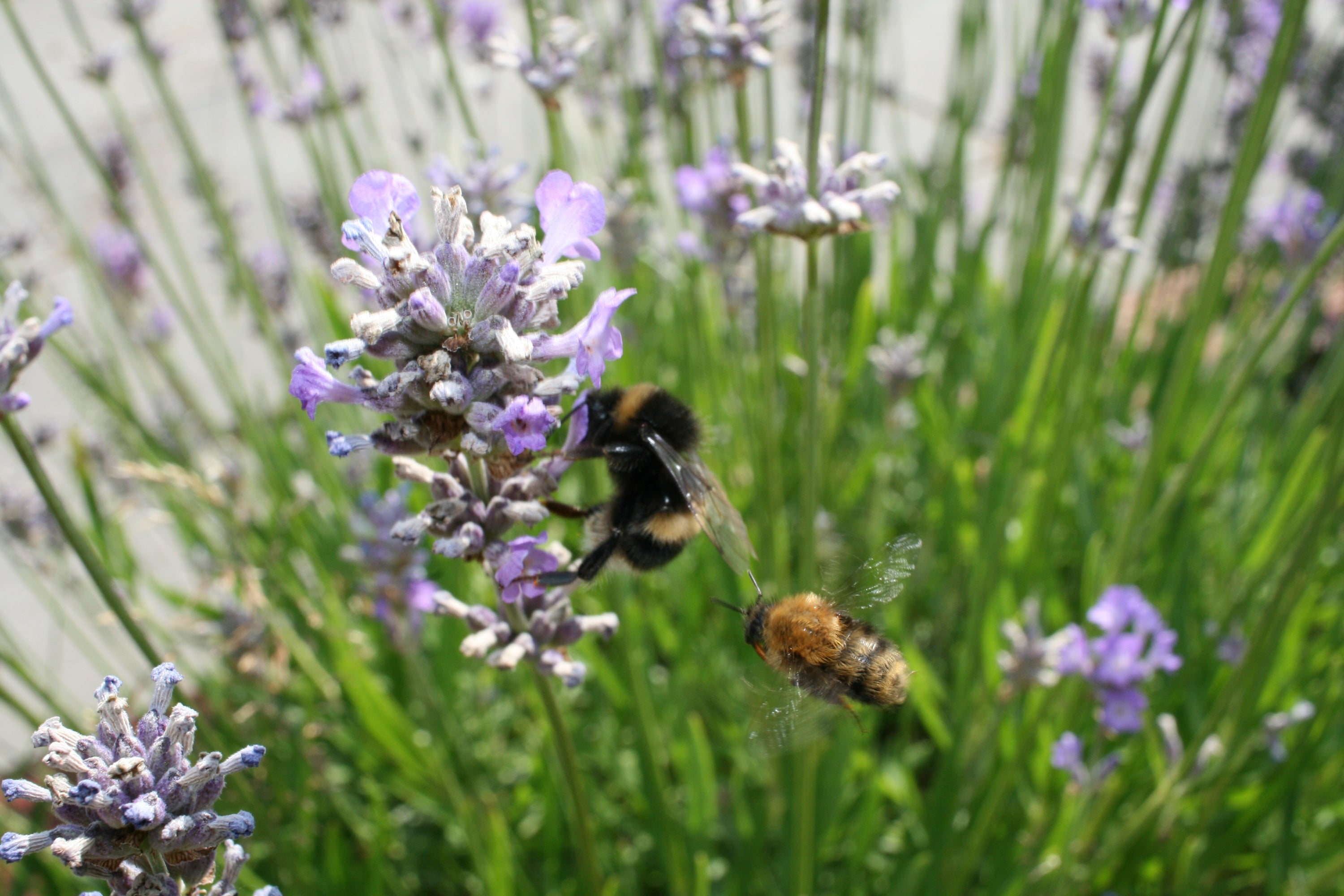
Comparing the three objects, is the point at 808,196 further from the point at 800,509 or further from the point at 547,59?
the point at 547,59

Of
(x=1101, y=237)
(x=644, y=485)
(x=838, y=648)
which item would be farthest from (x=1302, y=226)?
(x=644, y=485)

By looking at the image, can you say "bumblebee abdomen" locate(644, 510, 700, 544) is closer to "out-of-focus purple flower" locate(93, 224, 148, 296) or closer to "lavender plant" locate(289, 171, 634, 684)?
"lavender plant" locate(289, 171, 634, 684)

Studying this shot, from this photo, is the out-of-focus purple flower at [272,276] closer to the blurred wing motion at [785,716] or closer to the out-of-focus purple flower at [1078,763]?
the blurred wing motion at [785,716]

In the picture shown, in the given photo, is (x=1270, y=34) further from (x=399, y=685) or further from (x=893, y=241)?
(x=399, y=685)

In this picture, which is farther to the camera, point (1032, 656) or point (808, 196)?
point (1032, 656)

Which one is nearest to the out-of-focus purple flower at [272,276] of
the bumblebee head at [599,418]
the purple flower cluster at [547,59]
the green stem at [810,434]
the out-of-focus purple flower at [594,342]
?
the purple flower cluster at [547,59]

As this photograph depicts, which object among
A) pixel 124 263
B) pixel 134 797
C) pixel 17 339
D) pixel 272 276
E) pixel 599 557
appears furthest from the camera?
pixel 272 276

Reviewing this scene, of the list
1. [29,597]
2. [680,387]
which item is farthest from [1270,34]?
[29,597]
